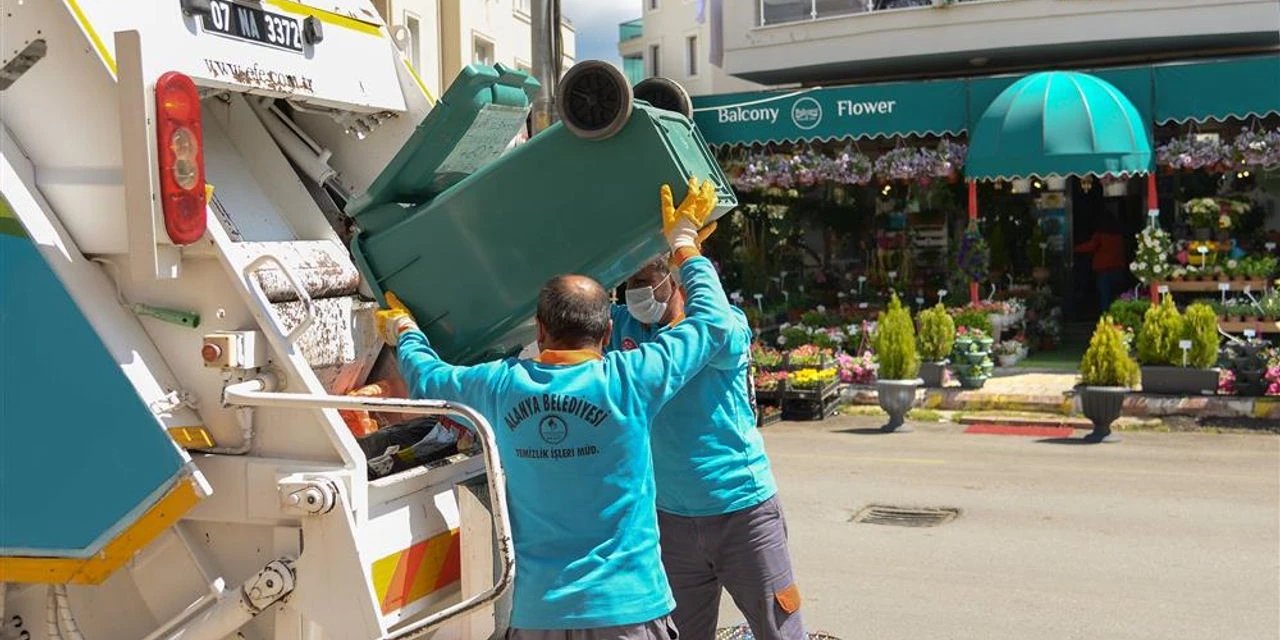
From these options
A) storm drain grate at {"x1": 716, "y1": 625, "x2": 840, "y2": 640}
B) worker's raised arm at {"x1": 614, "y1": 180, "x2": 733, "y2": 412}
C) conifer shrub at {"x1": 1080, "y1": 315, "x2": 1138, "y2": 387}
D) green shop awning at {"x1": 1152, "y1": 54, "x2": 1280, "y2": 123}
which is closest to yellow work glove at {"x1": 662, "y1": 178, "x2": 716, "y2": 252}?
worker's raised arm at {"x1": 614, "y1": 180, "x2": 733, "y2": 412}

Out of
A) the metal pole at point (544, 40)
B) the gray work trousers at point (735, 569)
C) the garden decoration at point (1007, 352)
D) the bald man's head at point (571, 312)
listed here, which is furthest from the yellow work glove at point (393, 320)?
the garden decoration at point (1007, 352)

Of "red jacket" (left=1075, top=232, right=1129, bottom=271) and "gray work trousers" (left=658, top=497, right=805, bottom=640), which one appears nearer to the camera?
"gray work trousers" (left=658, top=497, right=805, bottom=640)

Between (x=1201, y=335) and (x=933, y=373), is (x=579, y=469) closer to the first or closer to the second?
(x=1201, y=335)

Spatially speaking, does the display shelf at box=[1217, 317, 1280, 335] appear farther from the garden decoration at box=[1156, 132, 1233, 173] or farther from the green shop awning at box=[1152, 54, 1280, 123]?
the green shop awning at box=[1152, 54, 1280, 123]

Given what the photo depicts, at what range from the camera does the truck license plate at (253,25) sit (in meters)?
3.77

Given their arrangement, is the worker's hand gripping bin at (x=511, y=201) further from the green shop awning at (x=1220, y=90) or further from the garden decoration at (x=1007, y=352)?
the green shop awning at (x=1220, y=90)

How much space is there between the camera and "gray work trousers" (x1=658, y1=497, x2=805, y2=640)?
13.3 feet

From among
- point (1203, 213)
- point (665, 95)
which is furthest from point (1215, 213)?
point (665, 95)

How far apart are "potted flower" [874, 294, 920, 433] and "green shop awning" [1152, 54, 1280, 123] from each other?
4824mm

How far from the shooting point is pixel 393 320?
3764mm

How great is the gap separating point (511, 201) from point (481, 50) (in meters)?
21.9

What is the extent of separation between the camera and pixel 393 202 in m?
4.02

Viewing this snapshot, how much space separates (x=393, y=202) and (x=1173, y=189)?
55.1 ft

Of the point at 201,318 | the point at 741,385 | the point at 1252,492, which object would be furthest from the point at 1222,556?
the point at 201,318
